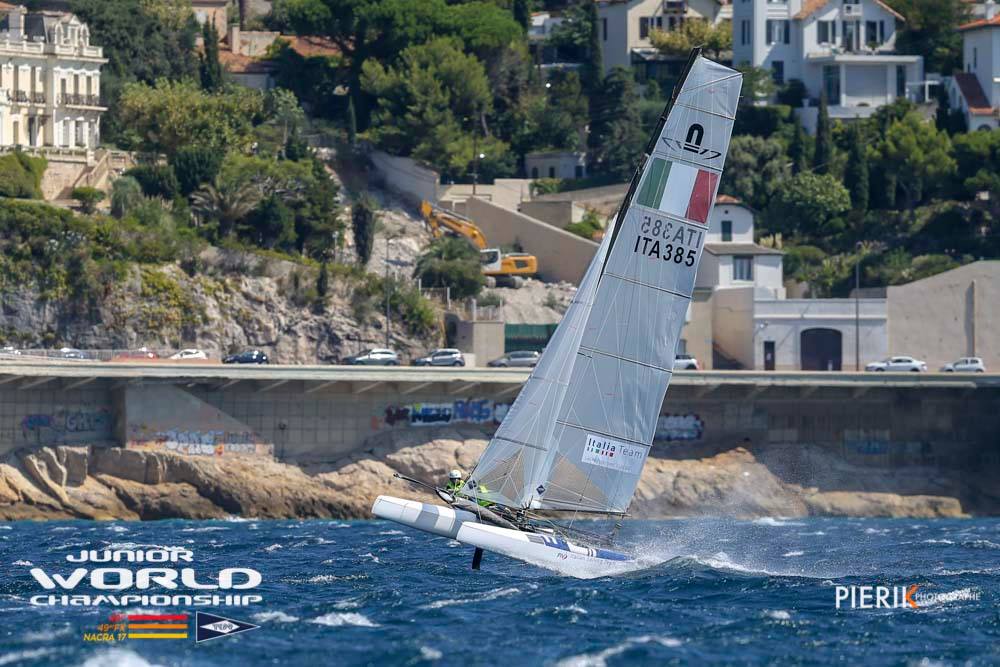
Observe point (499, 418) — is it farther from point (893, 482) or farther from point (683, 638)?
point (683, 638)

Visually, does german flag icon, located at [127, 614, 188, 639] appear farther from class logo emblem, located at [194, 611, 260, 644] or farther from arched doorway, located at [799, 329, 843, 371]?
arched doorway, located at [799, 329, 843, 371]

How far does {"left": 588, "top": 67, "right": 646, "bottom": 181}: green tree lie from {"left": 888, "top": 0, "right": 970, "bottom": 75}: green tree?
16459 mm

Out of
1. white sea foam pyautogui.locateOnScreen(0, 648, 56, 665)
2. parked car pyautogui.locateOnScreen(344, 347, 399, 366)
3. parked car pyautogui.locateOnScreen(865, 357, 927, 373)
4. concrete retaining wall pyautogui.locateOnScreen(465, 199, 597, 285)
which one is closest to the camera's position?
white sea foam pyautogui.locateOnScreen(0, 648, 56, 665)

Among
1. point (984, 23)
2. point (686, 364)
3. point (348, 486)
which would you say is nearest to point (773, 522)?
point (686, 364)

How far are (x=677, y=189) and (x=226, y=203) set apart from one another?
4533cm

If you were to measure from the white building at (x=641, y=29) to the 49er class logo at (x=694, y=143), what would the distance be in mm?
70450

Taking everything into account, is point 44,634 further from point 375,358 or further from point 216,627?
point 375,358

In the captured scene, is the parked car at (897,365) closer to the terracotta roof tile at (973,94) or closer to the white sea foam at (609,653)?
the terracotta roof tile at (973,94)

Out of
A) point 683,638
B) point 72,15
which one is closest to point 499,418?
point 683,638

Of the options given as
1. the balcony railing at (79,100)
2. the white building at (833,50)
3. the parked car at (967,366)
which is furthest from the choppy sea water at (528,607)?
the white building at (833,50)

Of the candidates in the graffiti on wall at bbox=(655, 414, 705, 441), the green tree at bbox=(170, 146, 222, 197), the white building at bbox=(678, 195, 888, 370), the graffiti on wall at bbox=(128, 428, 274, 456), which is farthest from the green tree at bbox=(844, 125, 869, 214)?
the graffiti on wall at bbox=(128, 428, 274, 456)

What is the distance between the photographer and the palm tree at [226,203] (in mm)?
82250

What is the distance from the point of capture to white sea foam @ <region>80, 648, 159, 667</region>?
30.8 meters

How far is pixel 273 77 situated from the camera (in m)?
108
